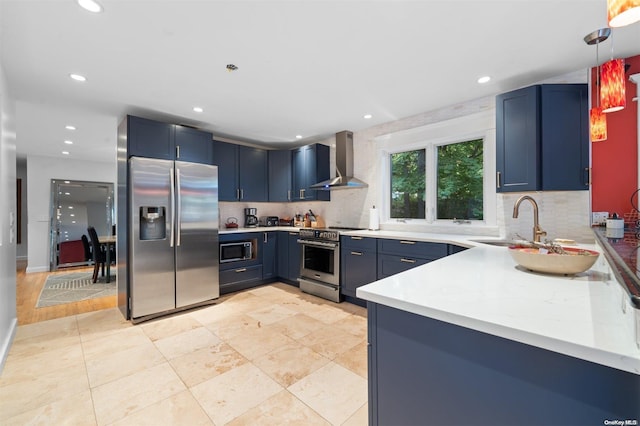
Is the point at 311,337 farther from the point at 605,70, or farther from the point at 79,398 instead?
the point at 605,70

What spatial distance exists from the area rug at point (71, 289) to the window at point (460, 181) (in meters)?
5.02

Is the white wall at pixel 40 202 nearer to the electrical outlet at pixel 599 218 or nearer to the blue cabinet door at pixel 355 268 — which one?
the blue cabinet door at pixel 355 268

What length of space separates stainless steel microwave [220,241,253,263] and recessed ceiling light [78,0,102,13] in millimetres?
2818

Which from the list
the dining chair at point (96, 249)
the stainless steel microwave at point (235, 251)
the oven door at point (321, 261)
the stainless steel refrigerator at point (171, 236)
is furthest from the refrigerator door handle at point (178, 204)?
the dining chair at point (96, 249)

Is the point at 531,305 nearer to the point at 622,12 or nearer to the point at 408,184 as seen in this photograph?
the point at 622,12

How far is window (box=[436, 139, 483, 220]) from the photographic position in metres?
3.22

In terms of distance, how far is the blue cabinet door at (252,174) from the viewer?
14.9 ft

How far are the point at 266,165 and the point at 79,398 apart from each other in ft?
12.3

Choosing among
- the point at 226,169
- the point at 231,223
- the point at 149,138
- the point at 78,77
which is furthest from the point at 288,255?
the point at 78,77

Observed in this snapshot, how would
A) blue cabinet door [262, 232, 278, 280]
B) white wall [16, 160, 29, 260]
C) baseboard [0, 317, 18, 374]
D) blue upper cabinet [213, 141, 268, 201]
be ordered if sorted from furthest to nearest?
1. white wall [16, 160, 29, 260]
2. blue cabinet door [262, 232, 278, 280]
3. blue upper cabinet [213, 141, 268, 201]
4. baseboard [0, 317, 18, 374]

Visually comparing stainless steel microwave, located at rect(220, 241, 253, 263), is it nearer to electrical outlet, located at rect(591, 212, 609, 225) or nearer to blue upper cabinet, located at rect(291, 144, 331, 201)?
blue upper cabinet, located at rect(291, 144, 331, 201)

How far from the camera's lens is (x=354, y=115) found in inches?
140

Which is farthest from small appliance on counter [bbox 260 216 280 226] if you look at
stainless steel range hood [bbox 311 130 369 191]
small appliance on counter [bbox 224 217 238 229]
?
stainless steel range hood [bbox 311 130 369 191]

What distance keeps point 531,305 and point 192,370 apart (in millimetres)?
2298
